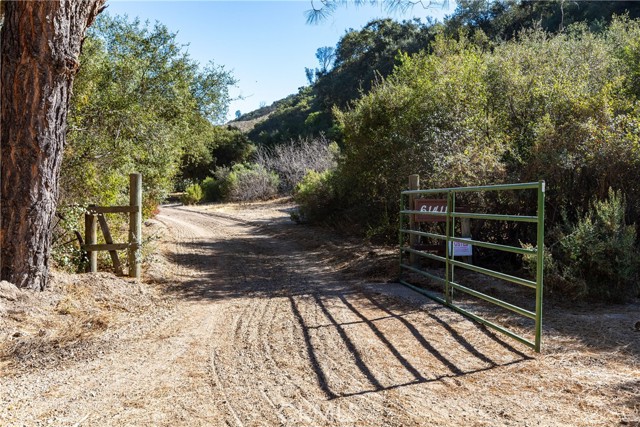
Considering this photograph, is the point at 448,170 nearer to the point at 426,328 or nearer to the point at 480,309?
the point at 480,309

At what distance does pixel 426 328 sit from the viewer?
5492mm

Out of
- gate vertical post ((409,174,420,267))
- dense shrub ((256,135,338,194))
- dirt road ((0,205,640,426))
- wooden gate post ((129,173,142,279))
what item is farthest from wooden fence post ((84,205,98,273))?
dense shrub ((256,135,338,194))

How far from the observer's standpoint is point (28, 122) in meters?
5.90

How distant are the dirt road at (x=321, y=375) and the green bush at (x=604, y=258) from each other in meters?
1.87

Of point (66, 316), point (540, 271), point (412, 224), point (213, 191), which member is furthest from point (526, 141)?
point (213, 191)

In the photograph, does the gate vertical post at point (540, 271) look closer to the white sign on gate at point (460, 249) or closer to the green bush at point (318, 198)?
the white sign on gate at point (460, 249)

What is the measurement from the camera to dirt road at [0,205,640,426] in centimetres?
332

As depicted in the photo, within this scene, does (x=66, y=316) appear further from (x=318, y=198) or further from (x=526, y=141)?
(x=318, y=198)

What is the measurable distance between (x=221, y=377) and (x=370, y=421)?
1411 millimetres

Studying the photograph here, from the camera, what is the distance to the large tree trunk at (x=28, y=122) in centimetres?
583

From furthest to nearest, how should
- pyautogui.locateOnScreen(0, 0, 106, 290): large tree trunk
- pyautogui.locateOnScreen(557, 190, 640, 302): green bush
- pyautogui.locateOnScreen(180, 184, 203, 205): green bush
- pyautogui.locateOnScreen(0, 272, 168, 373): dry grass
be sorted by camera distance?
pyautogui.locateOnScreen(180, 184, 203, 205): green bush < pyautogui.locateOnScreen(557, 190, 640, 302): green bush < pyautogui.locateOnScreen(0, 0, 106, 290): large tree trunk < pyautogui.locateOnScreen(0, 272, 168, 373): dry grass

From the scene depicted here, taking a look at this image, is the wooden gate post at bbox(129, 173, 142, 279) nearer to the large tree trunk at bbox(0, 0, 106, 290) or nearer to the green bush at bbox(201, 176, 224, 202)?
the large tree trunk at bbox(0, 0, 106, 290)

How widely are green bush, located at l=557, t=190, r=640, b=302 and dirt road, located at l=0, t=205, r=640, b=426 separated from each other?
1.87 metres

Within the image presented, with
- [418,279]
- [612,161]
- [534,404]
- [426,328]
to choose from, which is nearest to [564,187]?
[612,161]
